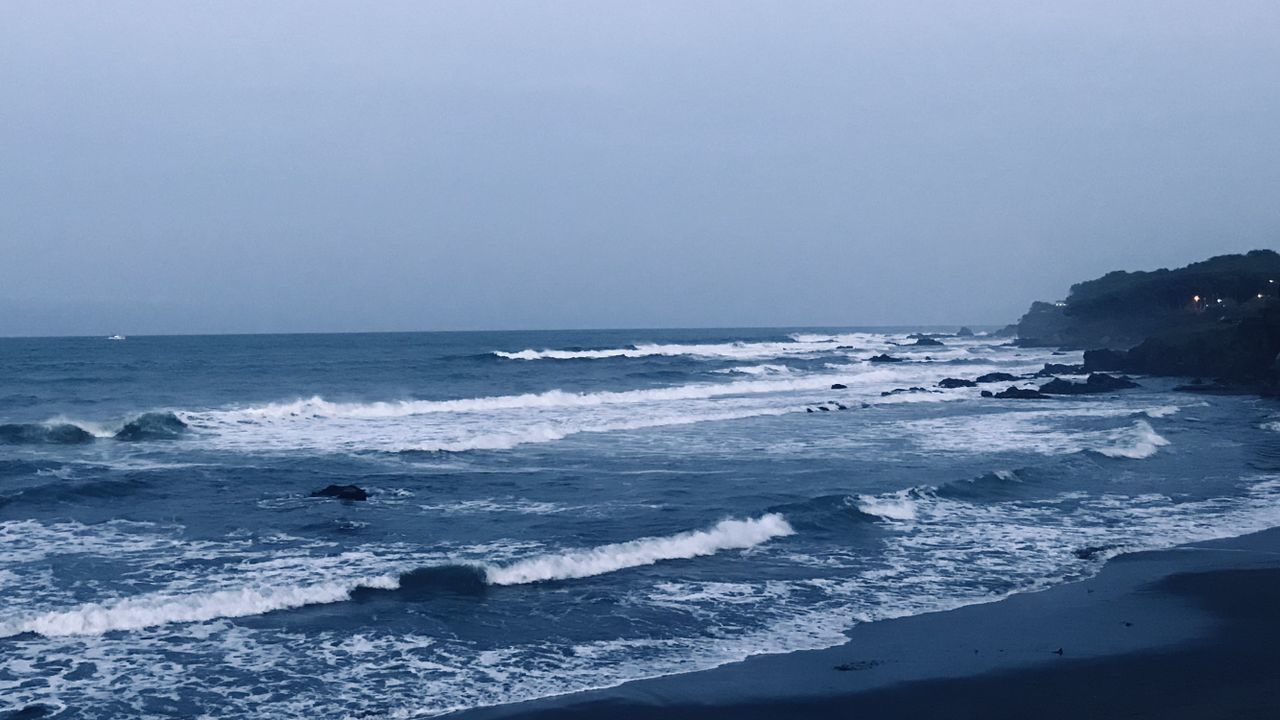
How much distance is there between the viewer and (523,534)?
1455 cm

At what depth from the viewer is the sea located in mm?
9500

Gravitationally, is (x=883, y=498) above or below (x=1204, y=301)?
below

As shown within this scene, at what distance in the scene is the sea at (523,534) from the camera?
374 inches

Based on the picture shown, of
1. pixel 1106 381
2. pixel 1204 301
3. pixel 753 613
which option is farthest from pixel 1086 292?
pixel 753 613

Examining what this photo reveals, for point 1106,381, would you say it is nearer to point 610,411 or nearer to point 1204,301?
point 610,411

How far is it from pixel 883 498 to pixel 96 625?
39.3 ft

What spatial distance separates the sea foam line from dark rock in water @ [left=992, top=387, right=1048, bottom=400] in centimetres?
2637

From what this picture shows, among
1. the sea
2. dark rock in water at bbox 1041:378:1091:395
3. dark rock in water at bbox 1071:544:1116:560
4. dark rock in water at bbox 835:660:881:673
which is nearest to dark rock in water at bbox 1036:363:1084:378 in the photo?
dark rock in water at bbox 1041:378:1091:395

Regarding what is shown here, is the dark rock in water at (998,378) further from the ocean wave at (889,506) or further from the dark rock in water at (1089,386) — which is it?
the ocean wave at (889,506)

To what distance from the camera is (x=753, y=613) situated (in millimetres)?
11125

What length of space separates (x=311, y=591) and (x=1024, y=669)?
7906 millimetres

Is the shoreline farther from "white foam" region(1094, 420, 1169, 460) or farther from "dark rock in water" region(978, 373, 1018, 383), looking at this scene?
"dark rock in water" region(978, 373, 1018, 383)

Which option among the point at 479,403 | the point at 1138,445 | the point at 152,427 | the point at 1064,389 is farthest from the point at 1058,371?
the point at 152,427

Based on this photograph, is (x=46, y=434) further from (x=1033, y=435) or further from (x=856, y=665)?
(x=1033, y=435)
